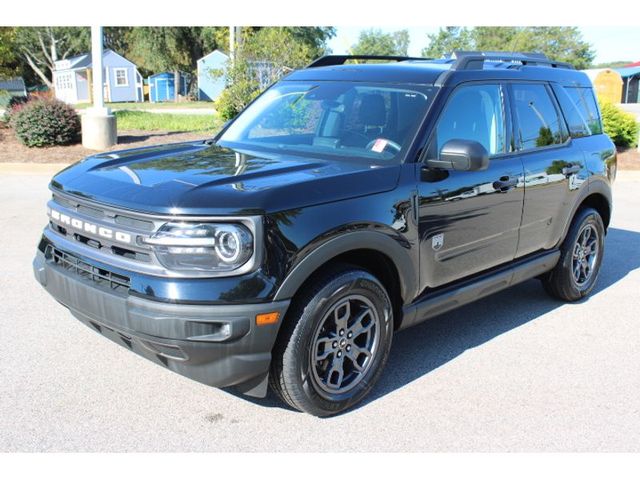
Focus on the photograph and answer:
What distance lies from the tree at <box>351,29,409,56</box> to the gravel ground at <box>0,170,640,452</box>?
110958mm

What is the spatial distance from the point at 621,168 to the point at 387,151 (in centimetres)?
1178

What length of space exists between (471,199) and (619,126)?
526 inches

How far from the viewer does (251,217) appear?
304 cm

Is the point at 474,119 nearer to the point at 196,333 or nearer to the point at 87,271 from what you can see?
the point at 196,333

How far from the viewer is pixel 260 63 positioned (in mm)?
15562

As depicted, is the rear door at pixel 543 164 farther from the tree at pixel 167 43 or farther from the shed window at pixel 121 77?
the shed window at pixel 121 77

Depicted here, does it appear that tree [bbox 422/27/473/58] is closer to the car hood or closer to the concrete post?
the concrete post

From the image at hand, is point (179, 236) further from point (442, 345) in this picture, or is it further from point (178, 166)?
point (442, 345)

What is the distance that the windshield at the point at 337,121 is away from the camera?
4.02 m

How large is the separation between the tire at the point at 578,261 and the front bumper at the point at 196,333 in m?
3.19

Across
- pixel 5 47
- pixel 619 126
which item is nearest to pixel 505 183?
pixel 619 126

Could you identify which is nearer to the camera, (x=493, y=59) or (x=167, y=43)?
(x=493, y=59)

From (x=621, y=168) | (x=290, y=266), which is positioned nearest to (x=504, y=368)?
(x=290, y=266)
